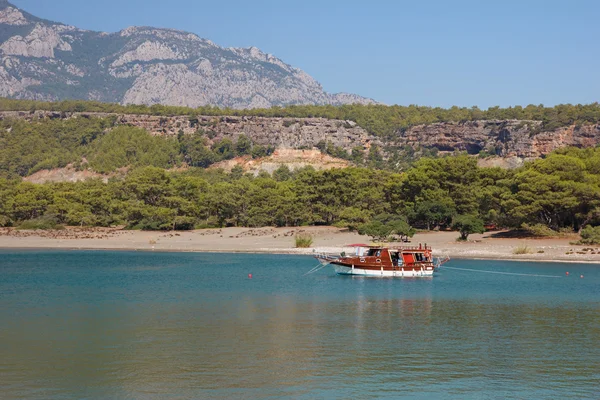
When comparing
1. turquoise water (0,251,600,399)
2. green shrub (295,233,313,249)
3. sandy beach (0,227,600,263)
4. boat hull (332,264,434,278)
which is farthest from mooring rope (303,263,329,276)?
green shrub (295,233,313,249)

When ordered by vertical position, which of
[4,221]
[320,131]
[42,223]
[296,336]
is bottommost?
[296,336]

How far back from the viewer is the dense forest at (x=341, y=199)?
71812mm

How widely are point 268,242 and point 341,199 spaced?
57.5ft

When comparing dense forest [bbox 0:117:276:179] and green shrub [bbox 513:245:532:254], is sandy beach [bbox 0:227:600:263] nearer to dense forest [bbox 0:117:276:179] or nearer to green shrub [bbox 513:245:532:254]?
green shrub [bbox 513:245:532:254]

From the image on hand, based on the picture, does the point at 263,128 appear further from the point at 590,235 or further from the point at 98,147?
the point at 590,235

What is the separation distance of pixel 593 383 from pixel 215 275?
3249 cm

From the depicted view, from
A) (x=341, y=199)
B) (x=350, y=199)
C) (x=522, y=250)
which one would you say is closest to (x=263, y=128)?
(x=341, y=199)

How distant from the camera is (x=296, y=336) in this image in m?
30.2

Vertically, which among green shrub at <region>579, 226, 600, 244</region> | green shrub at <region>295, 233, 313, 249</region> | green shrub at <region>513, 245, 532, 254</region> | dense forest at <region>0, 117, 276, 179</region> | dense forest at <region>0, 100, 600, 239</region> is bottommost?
green shrub at <region>513, 245, 532, 254</region>

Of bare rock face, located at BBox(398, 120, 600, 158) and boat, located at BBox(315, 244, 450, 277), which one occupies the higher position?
bare rock face, located at BBox(398, 120, 600, 158)

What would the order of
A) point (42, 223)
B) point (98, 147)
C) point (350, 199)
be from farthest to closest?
point (98, 147)
point (42, 223)
point (350, 199)

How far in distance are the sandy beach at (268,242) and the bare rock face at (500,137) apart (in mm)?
79272

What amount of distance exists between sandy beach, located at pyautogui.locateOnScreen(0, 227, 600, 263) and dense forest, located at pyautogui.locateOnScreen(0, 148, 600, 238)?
235 cm

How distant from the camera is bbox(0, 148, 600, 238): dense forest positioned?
71.8 metres
